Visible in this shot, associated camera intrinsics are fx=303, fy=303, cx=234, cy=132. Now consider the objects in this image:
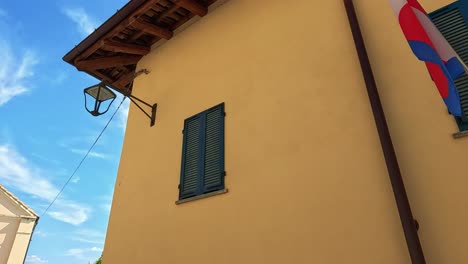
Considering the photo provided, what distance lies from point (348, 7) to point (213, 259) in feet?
11.9

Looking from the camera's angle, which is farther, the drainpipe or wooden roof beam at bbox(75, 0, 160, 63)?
wooden roof beam at bbox(75, 0, 160, 63)

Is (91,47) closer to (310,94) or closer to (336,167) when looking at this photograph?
(310,94)

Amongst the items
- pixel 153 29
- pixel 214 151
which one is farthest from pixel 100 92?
pixel 214 151

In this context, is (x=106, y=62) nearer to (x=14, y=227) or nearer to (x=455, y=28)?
(x=455, y=28)

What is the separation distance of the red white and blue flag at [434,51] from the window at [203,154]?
107 inches

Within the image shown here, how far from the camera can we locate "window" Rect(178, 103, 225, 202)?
4324mm

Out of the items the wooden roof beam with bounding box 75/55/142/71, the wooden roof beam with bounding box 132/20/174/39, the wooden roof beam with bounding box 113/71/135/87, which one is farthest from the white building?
the wooden roof beam with bounding box 132/20/174/39

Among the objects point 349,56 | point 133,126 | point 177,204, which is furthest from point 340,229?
point 133,126

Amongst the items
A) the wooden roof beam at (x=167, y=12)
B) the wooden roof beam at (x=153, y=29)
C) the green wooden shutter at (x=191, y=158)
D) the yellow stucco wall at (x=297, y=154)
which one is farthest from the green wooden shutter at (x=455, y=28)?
the wooden roof beam at (x=153, y=29)

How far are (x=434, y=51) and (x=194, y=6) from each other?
4.64 metres

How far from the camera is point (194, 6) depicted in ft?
19.3

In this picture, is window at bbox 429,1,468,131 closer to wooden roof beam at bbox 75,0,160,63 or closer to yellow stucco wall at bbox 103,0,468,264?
yellow stucco wall at bbox 103,0,468,264

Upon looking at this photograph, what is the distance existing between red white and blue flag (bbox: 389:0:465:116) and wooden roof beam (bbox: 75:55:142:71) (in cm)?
611

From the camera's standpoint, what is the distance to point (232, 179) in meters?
4.08
